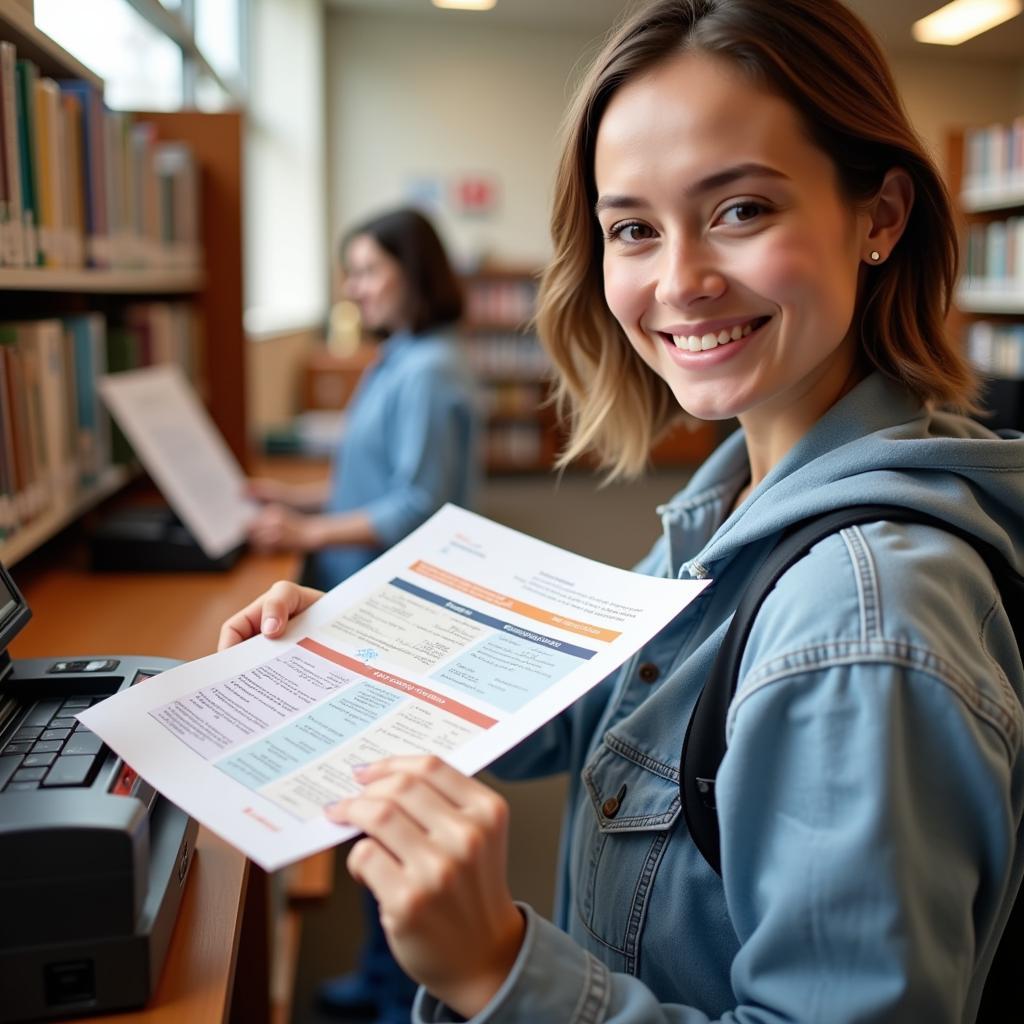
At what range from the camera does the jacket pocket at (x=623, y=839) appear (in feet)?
2.76

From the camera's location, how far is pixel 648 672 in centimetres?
96

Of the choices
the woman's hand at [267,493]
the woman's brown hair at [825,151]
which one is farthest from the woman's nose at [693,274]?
the woman's hand at [267,493]

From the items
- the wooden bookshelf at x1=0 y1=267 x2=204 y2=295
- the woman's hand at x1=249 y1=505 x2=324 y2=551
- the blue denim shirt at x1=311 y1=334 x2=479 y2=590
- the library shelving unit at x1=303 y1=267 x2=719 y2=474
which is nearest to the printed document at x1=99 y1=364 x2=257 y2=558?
the woman's hand at x1=249 y1=505 x2=324 y2=551

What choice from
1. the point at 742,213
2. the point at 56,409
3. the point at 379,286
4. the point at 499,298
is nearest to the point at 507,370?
the point at 499,298

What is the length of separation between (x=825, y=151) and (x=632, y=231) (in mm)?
179

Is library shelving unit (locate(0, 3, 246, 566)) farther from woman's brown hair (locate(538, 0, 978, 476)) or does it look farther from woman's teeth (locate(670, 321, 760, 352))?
woman's teeth (locate(670, 321, 760, 352))

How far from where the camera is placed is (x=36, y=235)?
1536mm

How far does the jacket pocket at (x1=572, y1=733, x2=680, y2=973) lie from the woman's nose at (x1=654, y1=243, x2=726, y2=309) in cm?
40

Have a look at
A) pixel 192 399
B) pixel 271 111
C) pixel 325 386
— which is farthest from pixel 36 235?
pixel 271 111

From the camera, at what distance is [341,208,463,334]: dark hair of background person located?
8.70 ft

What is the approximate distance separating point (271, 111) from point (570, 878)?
6669 millimetres

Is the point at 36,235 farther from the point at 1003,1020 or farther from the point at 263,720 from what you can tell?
the point at 1003,1020

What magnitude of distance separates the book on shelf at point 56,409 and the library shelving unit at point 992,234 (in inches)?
157

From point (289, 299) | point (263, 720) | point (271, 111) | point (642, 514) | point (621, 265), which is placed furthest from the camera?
point (289, 299)
